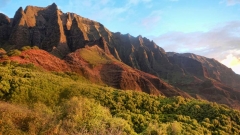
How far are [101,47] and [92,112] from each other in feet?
190

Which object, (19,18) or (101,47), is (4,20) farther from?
(101,47)

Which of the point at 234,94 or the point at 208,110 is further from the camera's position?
the point at 234,94

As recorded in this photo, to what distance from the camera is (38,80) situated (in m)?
29.3

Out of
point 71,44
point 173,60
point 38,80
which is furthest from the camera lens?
point 173,60

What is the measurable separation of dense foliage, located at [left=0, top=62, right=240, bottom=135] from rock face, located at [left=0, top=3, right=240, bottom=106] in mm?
19047

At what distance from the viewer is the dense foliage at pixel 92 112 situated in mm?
18125

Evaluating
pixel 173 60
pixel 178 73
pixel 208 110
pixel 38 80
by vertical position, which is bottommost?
pixel 208 110

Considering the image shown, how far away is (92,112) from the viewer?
69.5 ft

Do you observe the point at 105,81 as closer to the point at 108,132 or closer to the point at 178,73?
the point at 108,132

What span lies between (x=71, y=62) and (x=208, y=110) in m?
25.6

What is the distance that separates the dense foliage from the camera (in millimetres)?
18125

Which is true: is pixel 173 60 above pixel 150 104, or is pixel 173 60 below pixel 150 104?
above

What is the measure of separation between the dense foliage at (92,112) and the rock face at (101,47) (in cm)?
1905

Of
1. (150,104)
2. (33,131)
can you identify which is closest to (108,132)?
(33,131)
